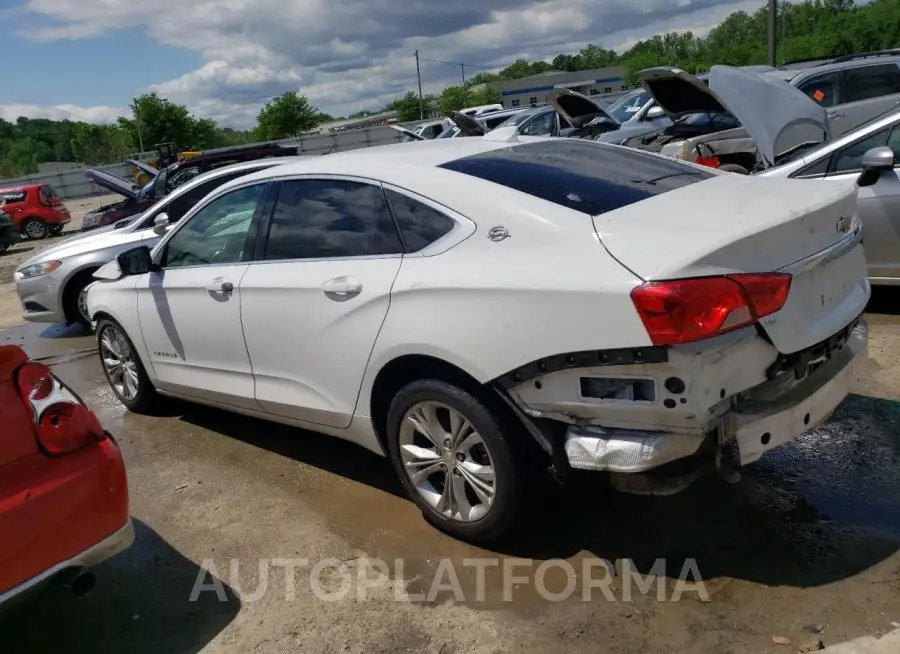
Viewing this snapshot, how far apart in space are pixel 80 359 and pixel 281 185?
458 centimetres

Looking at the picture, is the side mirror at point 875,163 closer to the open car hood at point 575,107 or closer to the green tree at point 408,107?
the open car hood at point 575,107

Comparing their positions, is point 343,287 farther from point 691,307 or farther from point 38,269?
point 38,269

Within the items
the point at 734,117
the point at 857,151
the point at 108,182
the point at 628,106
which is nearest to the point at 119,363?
the point at 857,151

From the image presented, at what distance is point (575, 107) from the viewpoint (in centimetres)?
1205

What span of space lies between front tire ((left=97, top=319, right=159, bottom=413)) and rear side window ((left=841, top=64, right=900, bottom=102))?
411 inches

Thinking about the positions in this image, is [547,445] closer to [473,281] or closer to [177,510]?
[473,281]

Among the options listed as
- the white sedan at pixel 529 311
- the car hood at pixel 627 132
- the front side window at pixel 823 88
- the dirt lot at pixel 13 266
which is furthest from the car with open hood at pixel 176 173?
the front side window at pixel 823 88

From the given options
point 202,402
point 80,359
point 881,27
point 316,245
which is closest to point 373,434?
point 316,245

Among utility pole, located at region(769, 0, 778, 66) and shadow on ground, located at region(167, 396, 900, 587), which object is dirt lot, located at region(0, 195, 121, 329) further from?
utility pole, located at region(769, 0, 778, 66)

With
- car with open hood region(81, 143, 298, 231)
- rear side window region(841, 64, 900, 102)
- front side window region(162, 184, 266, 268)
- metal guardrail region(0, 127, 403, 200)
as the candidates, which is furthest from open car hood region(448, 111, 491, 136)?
metal guardrail region(0, 127, 403, 200)

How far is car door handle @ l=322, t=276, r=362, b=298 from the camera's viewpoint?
339 centimetres

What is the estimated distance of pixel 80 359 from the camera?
24.6 ft

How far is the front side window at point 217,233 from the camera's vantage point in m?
4.20

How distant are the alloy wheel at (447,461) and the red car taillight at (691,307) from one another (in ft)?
2.99
